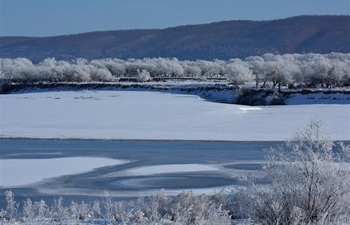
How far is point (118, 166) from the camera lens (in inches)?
671

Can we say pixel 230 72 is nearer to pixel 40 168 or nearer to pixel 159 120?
pixel 159 120

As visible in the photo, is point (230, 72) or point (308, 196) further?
point (230, 72)

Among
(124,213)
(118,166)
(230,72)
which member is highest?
(230,72)

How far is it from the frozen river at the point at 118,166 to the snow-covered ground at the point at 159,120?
5.29ft

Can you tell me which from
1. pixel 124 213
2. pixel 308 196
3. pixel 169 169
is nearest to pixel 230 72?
pixel 169 169

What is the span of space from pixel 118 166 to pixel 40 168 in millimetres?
2124

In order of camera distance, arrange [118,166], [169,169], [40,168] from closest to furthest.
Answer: [169,169] < [40,168] < [118,166]

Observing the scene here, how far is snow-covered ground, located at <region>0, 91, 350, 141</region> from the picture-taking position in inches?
966

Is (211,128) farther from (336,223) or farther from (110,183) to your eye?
(336,223)

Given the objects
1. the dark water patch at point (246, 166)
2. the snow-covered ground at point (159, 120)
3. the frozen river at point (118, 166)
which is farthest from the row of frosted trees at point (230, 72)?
the dark water patch at point (246, 166)

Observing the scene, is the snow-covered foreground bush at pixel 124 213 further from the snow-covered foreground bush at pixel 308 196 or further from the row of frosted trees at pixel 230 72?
the row of frosted trees at pixel 230 72

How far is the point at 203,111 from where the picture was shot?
32.0 m

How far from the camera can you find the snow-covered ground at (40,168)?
14898 mm

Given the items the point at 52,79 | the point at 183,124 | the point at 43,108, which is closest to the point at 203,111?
the point at 183,124
